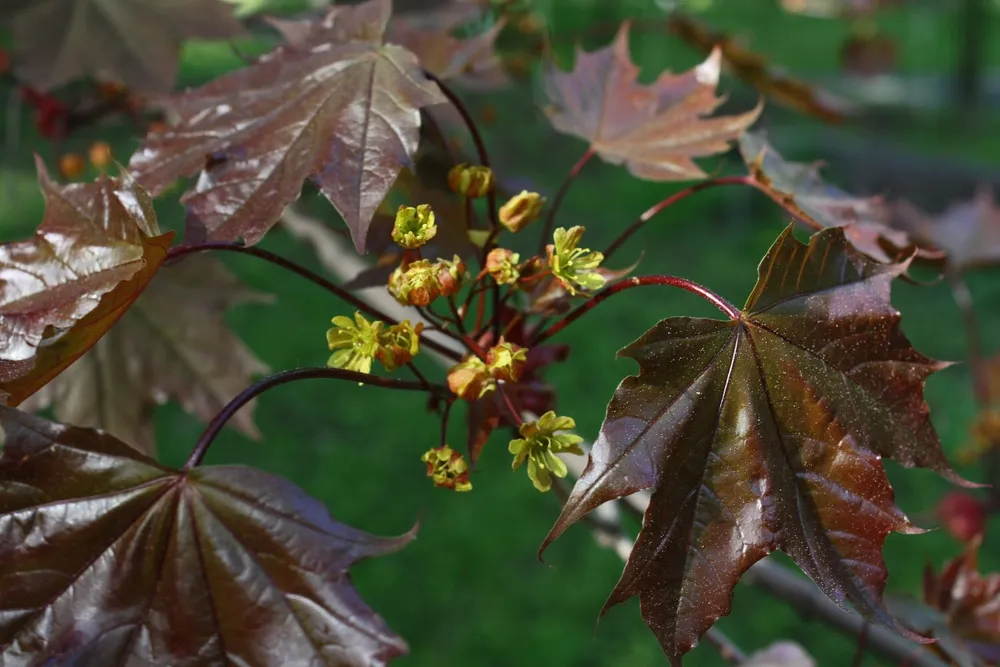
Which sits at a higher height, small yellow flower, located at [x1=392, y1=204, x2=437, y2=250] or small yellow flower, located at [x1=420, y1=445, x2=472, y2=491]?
small yellow flower, located at [x1=392, y1=204, x2=437, y2=250]

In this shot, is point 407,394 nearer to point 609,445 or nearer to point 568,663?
point 568,663

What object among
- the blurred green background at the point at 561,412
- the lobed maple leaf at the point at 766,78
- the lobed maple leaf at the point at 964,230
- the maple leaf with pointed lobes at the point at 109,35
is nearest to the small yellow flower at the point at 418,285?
the blurred green background at the point at 561,412

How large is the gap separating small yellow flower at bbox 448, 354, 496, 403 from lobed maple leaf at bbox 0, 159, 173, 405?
22 centimetres

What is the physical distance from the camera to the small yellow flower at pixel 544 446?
0.60 metres

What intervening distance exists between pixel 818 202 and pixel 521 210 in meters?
0.31

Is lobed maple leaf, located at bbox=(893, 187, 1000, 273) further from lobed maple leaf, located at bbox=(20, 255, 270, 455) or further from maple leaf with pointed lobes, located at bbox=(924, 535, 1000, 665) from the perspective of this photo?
lobed maple leaf, located at bbox=(20, 255, 270, 455)

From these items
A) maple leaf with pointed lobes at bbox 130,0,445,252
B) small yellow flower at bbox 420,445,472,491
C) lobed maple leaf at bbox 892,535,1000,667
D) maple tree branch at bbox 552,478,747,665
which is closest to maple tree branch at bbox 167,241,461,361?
maple leaf with pointed lobes at bbox 130,0,445,252

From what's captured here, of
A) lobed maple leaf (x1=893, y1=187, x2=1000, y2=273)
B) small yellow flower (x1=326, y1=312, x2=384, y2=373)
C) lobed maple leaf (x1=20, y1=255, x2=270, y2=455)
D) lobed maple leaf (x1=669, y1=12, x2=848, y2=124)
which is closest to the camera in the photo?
small yellow flower (x1=326, y1=312, x2=384, y2=373)

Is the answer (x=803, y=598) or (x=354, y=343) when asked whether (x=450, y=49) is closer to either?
(x=354, y=343)

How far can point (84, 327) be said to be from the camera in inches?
21.8

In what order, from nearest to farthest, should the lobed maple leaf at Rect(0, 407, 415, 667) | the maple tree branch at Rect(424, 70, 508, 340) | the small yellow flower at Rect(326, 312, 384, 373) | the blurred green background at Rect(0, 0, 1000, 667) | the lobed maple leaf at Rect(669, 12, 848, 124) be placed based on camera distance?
the lobed maple leaf at Rect(0, 407, 415, 667), the small yellow flower at Rect(326, 312, 384, 373), the maple tree branch at Rect(424, 70, 508, 340), the lobed maple leaf at Rect(669, 12, 848, 124), the blurred green background at Rect(0, 0, 1000, 667)

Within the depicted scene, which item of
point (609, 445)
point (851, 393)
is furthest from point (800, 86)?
point (609, 445)

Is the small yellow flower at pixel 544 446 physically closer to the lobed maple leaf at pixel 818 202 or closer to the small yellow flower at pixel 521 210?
the small yellow flower at pixel 521 210

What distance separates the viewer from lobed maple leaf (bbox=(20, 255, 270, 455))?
3.20 ft
